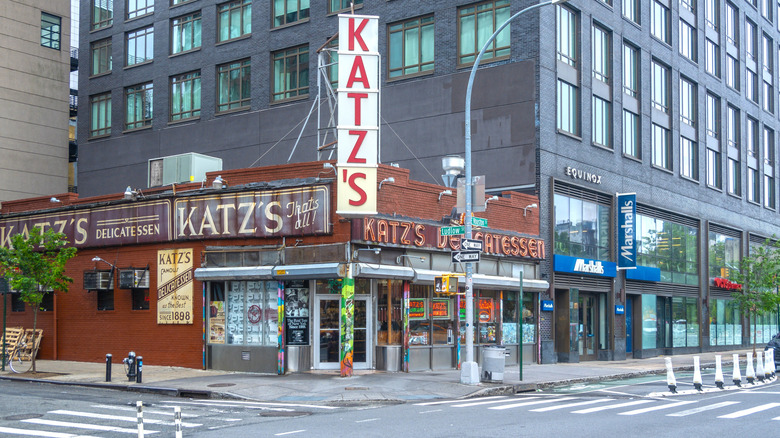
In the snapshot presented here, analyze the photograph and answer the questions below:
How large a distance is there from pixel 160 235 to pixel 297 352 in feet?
21.7

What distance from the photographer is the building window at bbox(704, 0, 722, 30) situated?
154 ft

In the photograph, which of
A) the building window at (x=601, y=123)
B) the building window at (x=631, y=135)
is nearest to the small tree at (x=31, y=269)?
the building window at (x=601, y=123)

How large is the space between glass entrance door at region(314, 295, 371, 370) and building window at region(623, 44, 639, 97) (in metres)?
19.7

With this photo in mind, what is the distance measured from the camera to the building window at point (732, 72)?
50094mm

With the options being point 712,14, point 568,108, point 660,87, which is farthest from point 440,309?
point 712,14

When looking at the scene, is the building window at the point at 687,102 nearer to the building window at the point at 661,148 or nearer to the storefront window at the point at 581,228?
the building window at the point at 661,148

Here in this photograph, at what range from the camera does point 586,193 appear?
34.9 meters

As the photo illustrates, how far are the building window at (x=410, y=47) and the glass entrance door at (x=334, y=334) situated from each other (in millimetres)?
12873

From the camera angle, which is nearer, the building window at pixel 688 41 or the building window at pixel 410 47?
the building window at pixel 410 47

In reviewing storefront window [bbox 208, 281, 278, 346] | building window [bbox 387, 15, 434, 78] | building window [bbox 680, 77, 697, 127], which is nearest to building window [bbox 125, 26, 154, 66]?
building window [bbox 387, 15, 434, 78]

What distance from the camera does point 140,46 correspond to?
1737 inches

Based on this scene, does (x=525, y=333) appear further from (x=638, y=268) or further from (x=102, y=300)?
(x=102, y=300)

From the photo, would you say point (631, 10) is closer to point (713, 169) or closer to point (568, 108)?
point (568, 108)

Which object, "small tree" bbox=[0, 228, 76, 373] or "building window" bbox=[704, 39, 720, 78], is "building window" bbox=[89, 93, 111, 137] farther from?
"building window" bbox=[704, 39, 720, 78]
